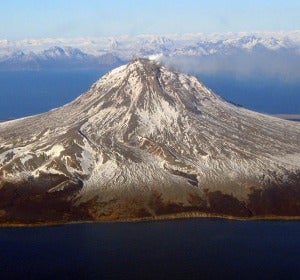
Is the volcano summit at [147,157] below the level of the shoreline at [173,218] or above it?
above

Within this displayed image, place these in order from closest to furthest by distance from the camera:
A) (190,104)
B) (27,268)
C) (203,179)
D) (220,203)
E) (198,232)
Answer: (27,268)
(198,232)
(220,203)
(203,179)
(190,104)

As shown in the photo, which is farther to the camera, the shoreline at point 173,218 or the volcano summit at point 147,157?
the volcano summit at point 147,157

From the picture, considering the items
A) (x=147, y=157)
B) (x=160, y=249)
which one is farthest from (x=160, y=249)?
(x=147, y=157)

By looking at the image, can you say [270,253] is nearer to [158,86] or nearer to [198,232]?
[198,232]

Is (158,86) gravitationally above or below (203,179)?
above

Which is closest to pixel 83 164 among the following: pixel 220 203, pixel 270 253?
pixel 220 203

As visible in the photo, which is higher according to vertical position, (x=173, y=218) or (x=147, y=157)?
(x=147, y=157)

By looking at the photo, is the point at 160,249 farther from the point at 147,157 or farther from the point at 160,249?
the point at 147,157

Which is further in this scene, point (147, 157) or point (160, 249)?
point (147, 157)
